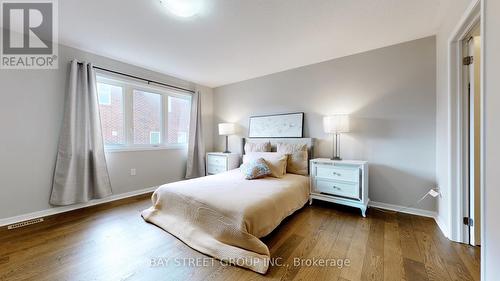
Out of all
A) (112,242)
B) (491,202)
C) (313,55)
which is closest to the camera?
(491,202)

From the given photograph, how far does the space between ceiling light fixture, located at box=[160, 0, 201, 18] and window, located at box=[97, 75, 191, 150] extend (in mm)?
1899

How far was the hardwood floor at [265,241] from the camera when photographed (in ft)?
4.53

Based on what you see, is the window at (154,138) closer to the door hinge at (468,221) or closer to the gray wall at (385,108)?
the gray wall at (385,108)

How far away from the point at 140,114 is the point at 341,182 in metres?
3.48

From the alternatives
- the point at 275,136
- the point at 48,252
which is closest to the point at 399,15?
the point at 275,136

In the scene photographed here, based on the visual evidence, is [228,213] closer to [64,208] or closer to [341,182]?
[341,182]

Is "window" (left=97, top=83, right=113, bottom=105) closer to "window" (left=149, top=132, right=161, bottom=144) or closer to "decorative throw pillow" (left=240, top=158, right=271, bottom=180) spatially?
"window" (left=149, top=132, right=161, bottom=144)

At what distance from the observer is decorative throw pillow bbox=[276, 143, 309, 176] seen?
2.92m

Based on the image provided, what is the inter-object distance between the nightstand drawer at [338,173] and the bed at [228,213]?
38 centimetres

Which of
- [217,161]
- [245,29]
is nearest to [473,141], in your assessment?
[245,29]

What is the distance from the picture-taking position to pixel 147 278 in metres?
1.35

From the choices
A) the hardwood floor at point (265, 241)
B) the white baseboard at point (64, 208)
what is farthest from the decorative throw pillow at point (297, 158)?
the white baseboard at point (64, 208)

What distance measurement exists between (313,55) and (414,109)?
1.53 m

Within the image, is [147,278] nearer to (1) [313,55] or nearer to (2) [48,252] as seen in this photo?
(2) [48,252]
